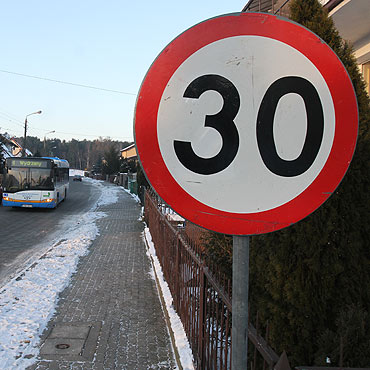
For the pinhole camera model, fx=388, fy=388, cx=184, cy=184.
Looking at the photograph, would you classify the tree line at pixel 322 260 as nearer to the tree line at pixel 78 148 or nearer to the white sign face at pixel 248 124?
the white sign face at pixel 248 124

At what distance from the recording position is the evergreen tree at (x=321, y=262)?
2.62 meters

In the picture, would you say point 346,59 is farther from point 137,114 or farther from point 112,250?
point 112,250

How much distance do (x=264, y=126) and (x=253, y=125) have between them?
3 centimetres

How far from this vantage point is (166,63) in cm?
121

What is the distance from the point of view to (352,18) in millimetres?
5391

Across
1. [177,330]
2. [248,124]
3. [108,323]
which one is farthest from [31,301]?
[248,124]

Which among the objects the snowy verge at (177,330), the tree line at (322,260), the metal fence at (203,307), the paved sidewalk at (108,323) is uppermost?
the tree line at (322,260)

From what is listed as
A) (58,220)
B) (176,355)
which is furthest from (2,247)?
(176,355)

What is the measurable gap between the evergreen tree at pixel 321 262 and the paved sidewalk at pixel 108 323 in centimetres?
208

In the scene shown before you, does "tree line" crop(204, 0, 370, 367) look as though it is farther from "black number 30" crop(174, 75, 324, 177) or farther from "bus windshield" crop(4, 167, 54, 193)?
"bus windshield" crop(4, 167, 54, 193)

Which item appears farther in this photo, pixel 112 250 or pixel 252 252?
pixel 112 250

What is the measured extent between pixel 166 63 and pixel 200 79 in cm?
12

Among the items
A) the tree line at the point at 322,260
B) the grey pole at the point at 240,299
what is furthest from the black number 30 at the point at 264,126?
the tree line at the point at 322,260

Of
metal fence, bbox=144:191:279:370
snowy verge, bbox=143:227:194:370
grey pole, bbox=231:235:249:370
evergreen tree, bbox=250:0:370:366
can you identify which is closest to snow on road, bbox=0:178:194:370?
snowy verge, bbox=143:227:194:370
